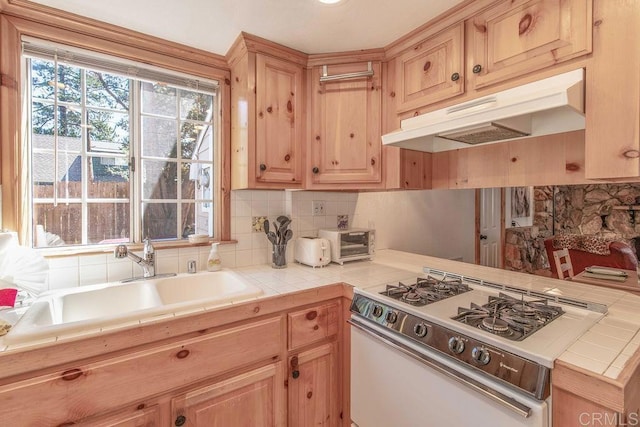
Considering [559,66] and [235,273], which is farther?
[235,273]

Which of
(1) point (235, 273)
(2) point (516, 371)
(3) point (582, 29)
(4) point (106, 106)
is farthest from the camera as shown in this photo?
(1) point (235, 273)

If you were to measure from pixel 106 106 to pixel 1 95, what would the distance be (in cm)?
40

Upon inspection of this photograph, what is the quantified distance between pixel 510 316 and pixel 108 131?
212cm

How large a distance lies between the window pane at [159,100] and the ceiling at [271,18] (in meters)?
0.28

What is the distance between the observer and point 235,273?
177 cm

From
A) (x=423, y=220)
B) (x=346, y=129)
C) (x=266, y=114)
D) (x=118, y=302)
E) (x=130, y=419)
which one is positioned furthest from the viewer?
(x=423, y=220)

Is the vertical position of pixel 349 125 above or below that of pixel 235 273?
above

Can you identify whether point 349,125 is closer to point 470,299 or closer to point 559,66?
point 559,66

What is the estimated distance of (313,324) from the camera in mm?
1504

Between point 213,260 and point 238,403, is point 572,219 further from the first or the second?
point 213,260

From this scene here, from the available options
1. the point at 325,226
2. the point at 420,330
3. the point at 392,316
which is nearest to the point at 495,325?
the point at 420,330

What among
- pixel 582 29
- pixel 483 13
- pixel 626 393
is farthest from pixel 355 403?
pixel 483 13

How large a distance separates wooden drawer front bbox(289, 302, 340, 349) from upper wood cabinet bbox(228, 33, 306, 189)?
0.76m

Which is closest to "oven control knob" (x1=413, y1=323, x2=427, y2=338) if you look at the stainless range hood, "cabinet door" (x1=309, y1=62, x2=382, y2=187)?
the stainless range hood
